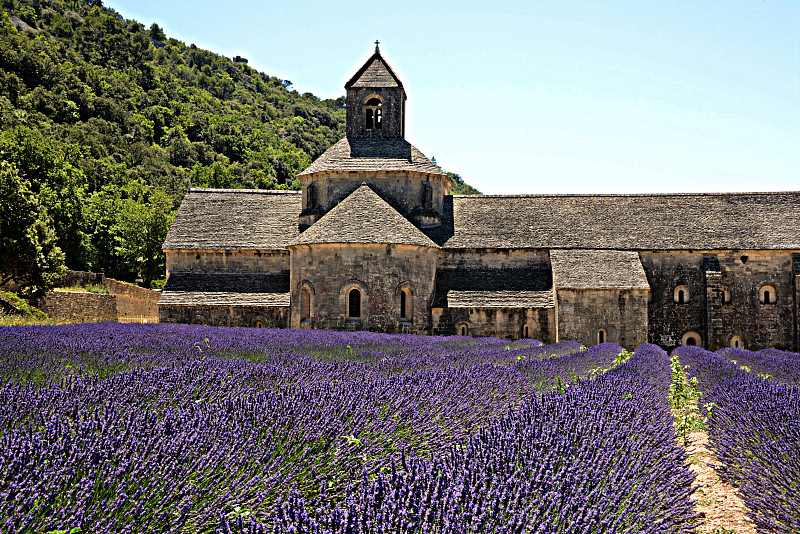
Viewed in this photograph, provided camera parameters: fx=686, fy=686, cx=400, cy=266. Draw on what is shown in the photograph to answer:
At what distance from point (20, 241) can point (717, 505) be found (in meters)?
27.2

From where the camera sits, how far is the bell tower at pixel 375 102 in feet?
109

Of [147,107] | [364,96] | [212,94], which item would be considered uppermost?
[212,94]

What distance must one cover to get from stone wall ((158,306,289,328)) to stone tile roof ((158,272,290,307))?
237 mm

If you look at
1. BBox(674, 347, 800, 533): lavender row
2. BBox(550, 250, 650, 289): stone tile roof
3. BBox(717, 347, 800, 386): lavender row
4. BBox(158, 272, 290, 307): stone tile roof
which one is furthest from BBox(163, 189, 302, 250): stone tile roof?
BBox(674, 347, 800, 533): lavender row

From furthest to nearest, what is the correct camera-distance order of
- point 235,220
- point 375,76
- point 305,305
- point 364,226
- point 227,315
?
point 375,76, point 235,220, point 227,315, point 305,305, point 364,226

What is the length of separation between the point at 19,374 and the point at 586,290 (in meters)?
22.6

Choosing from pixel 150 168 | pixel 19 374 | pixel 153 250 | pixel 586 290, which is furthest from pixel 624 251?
pixel 150 168

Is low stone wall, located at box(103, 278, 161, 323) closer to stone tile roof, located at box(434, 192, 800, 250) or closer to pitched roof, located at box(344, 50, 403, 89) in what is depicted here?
pitched roof, located at box(344, 50, 403, 89)

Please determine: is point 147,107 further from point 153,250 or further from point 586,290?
point 586,290

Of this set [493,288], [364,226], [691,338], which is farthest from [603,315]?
[364,226]

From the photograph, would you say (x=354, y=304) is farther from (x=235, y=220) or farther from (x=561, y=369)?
(x=561, y=369)

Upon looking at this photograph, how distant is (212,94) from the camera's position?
12156 centimetres

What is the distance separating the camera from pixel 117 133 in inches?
2938

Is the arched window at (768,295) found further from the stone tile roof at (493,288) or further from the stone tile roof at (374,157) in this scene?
the stone tile roof at (374,157)
